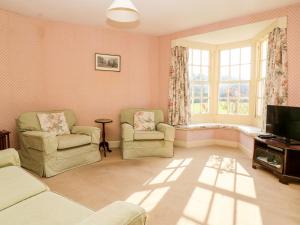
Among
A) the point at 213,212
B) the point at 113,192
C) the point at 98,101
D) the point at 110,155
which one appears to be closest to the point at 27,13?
the point at 98,101

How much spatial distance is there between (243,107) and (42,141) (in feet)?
13.0

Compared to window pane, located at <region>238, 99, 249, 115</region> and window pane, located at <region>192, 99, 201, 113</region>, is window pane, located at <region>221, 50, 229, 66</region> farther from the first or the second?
window pane, located at <region>192, 99, 201, 113</region>

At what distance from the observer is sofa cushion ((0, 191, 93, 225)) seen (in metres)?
1.16

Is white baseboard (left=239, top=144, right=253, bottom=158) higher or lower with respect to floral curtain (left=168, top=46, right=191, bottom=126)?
lower

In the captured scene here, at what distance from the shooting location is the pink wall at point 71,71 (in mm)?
3557

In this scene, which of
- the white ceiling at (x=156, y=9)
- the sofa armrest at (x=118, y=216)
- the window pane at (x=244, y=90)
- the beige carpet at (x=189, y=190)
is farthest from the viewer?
the window pane at (x=244, y=90)

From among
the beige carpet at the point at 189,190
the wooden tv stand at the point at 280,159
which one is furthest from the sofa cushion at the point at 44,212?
the wooden tv stand at the point at 280,159

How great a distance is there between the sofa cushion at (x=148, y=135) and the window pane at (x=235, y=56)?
2447 millimetres

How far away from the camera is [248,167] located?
11.1ft

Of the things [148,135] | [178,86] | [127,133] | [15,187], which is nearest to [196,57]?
[178,86]

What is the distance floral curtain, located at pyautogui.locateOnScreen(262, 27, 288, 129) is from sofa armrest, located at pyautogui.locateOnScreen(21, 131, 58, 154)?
3.38 meters

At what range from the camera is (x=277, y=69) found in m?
3.31

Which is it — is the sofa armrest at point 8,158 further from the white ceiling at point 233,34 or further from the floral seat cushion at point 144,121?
the white ceiling at point 233,34

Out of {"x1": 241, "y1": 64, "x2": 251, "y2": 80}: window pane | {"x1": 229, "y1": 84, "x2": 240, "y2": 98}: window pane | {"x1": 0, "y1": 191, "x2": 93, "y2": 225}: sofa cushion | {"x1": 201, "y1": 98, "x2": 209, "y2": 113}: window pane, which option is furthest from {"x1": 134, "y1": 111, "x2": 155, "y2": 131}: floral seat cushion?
{"x1": 0, "y1": 191, "x2": 93, "y2": 225}: sofa cushion
